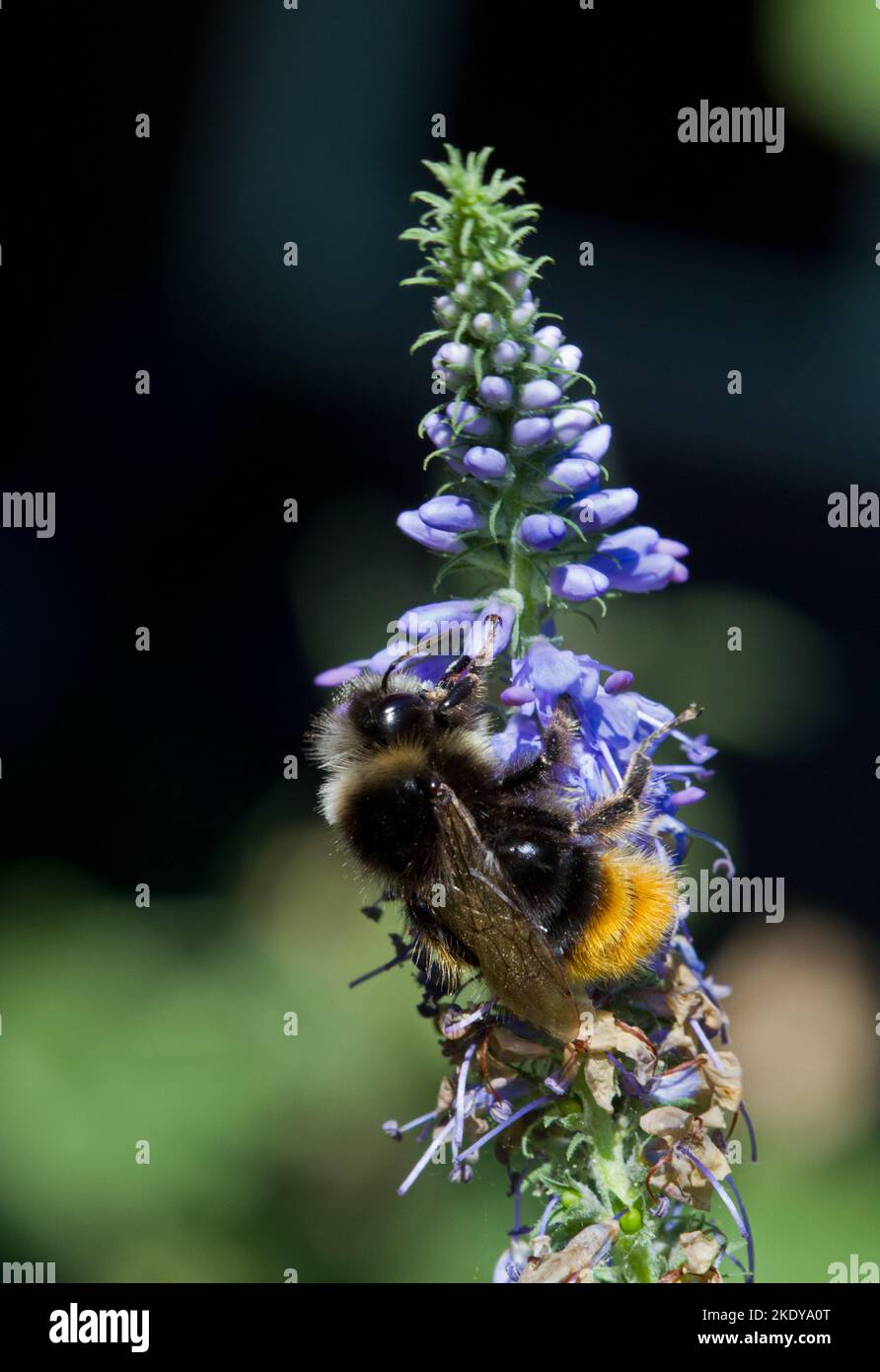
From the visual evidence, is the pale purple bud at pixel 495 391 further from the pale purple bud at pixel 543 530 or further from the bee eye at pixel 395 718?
the bee eye at pixel 395 718

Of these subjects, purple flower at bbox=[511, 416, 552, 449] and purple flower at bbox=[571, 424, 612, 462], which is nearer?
purple flower at bbox=[511, 416, 552, 449]

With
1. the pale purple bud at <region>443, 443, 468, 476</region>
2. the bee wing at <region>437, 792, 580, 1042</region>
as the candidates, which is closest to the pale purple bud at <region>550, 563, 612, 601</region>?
the pale purple bud at <region>443, 443, 468, 476</region>

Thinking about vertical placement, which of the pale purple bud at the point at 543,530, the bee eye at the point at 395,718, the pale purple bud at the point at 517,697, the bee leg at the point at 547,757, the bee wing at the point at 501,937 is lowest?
the bee wing at the point at 501,937

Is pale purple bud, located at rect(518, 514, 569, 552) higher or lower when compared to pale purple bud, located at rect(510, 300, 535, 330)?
lower

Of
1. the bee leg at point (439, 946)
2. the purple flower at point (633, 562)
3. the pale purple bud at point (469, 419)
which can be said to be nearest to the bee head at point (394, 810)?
the bee leg at point (439, 946)

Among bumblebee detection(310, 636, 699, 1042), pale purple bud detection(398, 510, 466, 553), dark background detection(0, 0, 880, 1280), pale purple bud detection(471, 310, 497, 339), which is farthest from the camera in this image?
dark background detection(0, 0, 880, 1280)

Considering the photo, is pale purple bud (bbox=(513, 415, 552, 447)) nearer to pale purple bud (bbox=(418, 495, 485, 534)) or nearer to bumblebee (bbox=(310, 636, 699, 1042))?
pale purple bud (bbox=(418, 495, 485, 534))
